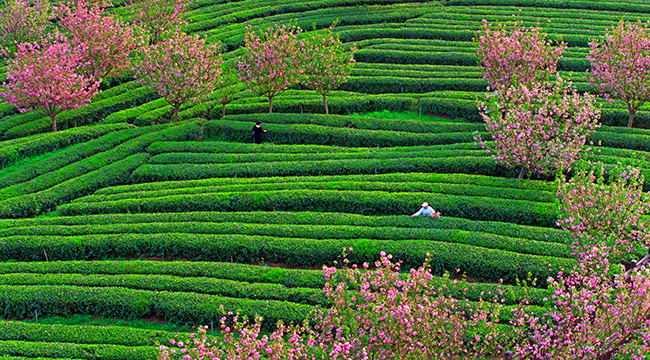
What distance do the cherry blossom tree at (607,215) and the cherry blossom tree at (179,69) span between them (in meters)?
23.9

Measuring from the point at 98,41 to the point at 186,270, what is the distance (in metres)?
24.9

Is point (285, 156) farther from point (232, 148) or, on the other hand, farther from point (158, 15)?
point (158, 15)

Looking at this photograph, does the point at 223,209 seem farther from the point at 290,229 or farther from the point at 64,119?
the point at 64,119

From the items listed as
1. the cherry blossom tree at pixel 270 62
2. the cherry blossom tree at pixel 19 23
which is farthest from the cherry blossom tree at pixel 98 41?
the cherry blossom tree at pixel 270 62

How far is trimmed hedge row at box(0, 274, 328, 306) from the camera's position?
2322cm

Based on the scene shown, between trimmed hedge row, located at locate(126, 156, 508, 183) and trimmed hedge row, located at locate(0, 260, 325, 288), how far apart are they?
861 centimetres

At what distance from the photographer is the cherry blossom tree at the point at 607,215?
21.0 metres

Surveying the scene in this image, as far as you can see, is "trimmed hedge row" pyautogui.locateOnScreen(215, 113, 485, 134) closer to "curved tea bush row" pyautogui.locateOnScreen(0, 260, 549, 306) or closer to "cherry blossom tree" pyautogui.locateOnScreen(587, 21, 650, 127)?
"cherry blossom tree" pyautogui.locateOnScreen(587, 21, 650, 127)

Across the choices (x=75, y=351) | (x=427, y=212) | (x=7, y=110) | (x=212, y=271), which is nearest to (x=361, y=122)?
(x=427, y=212)

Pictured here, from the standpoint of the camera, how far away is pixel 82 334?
21.9 metres

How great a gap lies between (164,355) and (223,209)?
14655mm

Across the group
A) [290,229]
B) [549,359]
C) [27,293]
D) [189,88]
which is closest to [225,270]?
[290,229]

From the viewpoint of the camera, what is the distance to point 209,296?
23.2m

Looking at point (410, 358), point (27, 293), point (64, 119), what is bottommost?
point (27, 293)
